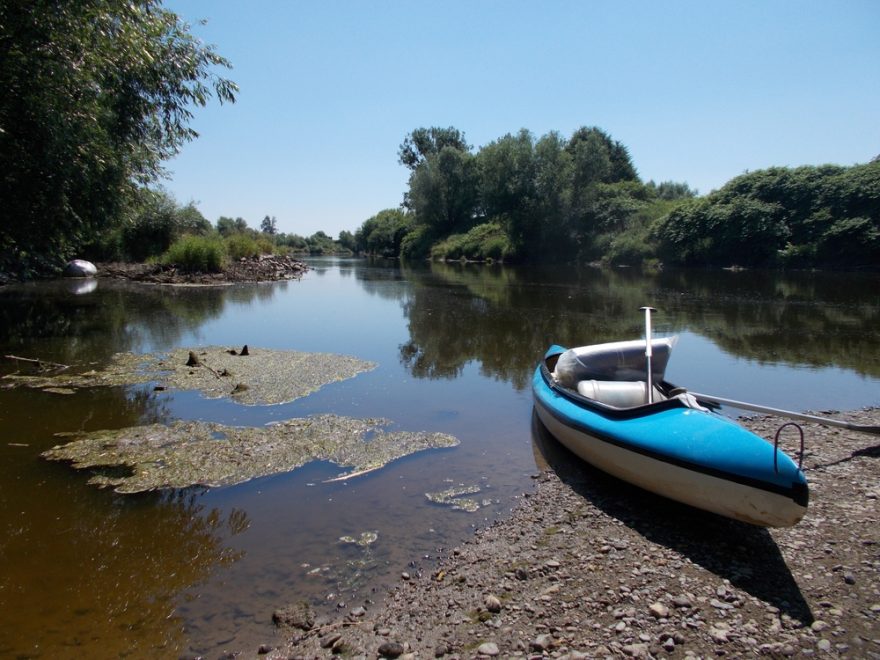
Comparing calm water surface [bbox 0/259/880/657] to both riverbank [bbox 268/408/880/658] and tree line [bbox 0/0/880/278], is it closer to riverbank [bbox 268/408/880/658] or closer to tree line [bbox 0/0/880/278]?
riverbank [bbox 268/408/880/658]

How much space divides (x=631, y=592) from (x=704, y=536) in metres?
1.22

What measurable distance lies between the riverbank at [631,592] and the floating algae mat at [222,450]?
7.29 ft

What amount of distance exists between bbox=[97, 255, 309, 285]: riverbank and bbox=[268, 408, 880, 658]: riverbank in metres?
28.5

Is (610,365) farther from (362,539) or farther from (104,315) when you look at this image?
(104,315)

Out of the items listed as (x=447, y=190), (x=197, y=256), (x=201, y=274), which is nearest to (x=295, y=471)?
(x=201, y=274)

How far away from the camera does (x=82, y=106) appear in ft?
34.6

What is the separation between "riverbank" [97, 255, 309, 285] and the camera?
2978 cm

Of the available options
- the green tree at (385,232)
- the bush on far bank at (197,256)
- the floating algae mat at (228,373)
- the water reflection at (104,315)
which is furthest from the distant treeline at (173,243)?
the green tree at (385,232)

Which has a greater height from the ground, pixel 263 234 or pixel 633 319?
pixel 263 234

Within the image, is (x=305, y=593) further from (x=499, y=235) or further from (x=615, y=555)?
(x=499, y=235)

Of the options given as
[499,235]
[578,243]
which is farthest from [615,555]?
[499,235]

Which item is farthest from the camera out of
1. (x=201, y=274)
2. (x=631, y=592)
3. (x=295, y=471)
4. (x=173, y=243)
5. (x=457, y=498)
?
(x=173, y=243)

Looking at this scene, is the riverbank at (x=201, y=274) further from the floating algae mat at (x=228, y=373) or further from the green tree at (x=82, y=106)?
the floating algae mat at (x=228, y=373)

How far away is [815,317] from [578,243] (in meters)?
35.7
